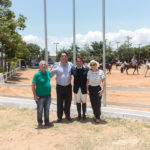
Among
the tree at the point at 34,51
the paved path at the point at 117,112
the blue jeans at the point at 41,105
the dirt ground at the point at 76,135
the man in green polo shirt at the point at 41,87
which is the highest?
the tree at the point at 34,51

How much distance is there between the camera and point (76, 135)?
163 inches

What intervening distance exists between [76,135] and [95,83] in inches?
49.0

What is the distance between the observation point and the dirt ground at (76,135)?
3.64 metres

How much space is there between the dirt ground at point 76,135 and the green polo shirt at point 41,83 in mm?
835

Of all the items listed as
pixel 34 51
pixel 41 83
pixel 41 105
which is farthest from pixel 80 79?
pixel 34 51

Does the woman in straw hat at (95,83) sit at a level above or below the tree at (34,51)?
below

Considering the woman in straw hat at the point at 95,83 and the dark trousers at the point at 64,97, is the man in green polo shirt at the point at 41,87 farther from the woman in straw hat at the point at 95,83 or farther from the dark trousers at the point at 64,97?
the woman in straw hat at the point at 95,83

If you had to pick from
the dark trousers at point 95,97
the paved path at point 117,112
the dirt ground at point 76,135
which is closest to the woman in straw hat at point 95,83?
the dark trousers at point 95,97

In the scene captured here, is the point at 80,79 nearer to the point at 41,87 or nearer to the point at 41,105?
the point at 41,87

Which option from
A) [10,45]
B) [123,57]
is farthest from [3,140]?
[123,57]

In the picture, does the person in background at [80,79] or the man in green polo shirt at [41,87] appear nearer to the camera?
the man in green polo shirt at [41,87]

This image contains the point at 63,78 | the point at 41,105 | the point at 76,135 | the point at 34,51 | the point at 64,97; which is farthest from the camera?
the point at 34,51

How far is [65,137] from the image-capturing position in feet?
13.4

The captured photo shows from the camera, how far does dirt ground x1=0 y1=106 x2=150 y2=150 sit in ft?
12.0
